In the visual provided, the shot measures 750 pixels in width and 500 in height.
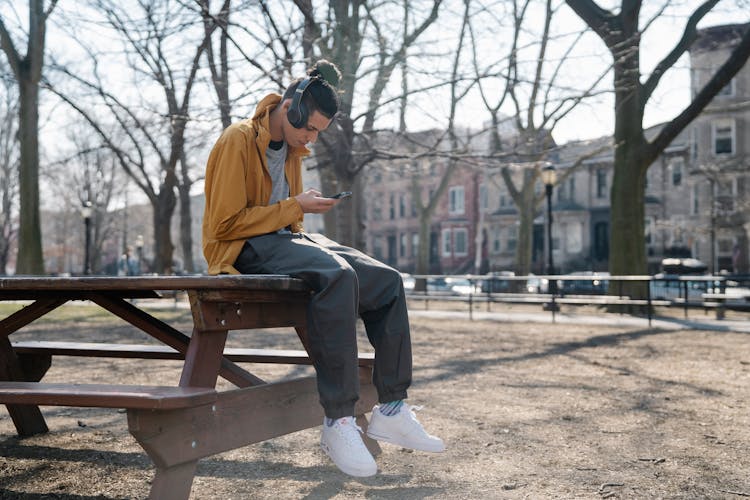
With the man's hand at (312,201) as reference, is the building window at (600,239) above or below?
above

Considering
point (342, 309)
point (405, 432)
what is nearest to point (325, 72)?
point (342, 309)

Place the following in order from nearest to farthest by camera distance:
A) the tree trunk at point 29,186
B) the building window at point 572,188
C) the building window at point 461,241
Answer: the tree trunk at point 29,186
the building window at point 572,188
the building window at point 461,241

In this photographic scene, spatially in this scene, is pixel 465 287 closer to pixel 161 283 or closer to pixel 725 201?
pixel 161 283

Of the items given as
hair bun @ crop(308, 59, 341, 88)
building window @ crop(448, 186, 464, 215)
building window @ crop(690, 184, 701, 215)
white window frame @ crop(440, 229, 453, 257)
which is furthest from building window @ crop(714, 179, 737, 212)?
hair bun @ crop(308, 59, 341, 88)

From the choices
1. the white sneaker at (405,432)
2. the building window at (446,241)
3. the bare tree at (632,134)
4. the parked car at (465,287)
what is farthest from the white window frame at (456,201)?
the white sneaker at (405,432)

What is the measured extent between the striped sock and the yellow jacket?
0.84m

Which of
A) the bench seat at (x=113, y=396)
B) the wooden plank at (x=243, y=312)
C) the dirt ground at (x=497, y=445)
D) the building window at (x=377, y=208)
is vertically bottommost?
the dirt ground at (x=497, y=445)

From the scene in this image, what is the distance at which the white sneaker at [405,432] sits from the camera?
9.77 ft

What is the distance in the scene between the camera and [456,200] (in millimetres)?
56375

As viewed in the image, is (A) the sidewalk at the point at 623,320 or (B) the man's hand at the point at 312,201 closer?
(B) the man's hand at the point at 312,201

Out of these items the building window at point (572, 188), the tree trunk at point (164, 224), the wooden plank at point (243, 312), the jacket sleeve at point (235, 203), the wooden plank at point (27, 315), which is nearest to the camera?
the wooden plank at point (243, 312)

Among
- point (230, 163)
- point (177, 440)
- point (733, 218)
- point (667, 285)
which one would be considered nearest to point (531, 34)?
point (667, 285)

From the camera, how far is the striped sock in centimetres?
300

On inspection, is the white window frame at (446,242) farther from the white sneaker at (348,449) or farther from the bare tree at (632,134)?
the white sneaker at (348,449)
